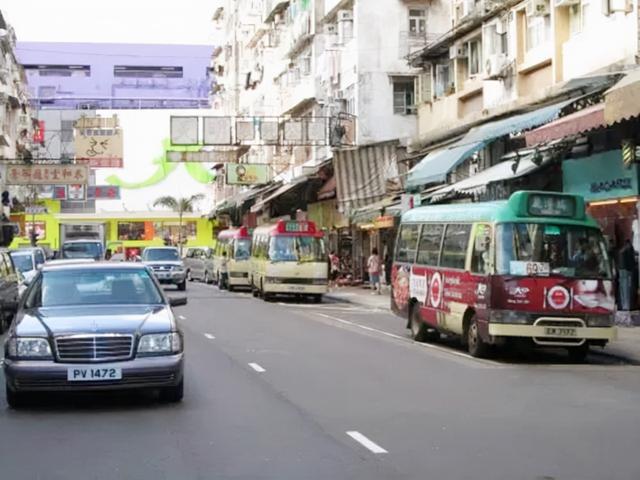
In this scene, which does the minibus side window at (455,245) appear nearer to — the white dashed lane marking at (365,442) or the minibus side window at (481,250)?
the minibus side window at (481,250)

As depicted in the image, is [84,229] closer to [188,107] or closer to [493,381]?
[493,381]

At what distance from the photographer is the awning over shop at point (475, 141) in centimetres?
2414

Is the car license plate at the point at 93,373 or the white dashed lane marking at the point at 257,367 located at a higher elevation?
the car license plate at the point at 93,373

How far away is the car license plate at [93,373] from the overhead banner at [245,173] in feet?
135

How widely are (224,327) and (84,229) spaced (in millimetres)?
39949

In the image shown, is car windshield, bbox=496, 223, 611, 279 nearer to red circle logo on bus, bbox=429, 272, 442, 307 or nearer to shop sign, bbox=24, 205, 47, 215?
red circle logo on bus, bbox=429, 272, 442, 307

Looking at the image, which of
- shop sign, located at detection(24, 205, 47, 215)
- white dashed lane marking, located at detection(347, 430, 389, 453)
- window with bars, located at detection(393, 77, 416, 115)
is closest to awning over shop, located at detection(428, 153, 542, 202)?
window with bars, located at detection(393, 77, 416, 115)

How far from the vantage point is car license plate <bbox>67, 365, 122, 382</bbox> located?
35.7 feet

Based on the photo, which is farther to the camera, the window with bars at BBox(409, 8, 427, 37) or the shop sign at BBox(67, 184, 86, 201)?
the shop sign at BBox(67, 184, 86, 201)

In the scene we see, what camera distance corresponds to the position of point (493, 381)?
46.7 ft

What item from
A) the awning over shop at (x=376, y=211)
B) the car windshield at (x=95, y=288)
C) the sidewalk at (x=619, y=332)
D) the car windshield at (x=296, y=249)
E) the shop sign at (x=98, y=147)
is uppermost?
the shop sign at (x=98, y=147)

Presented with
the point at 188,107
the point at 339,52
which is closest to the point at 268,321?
the point at 339,52

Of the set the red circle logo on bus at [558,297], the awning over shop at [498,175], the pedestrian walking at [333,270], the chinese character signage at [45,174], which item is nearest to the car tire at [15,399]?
the red circle logo on bus at [558,297]

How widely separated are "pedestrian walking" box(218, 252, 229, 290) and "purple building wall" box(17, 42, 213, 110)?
7544cm
